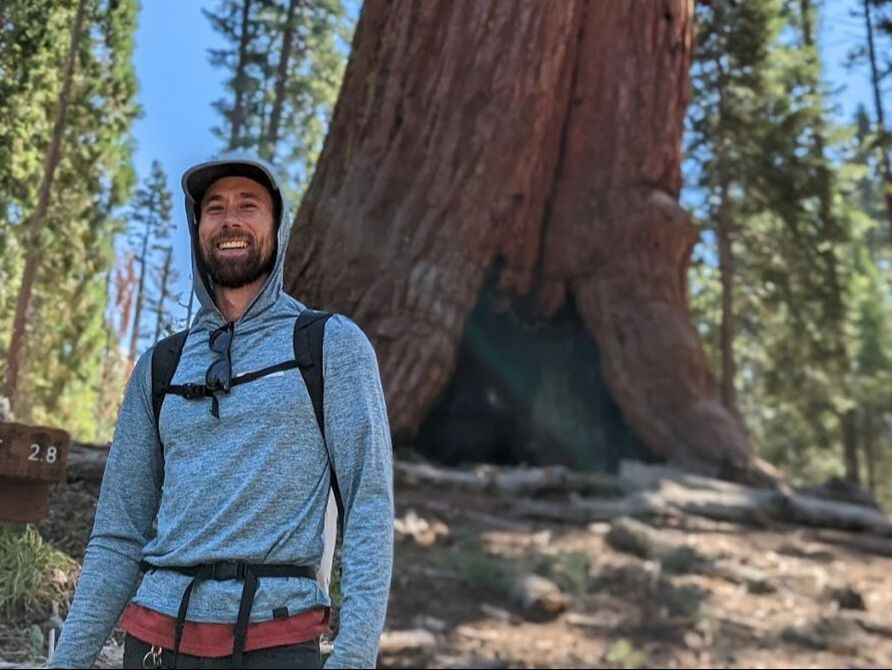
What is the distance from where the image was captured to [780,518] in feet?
25.1

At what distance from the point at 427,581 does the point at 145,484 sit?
161 inches

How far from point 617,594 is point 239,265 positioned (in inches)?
193

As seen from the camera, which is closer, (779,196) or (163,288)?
(163,288)

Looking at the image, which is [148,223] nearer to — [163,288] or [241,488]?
[163,288]

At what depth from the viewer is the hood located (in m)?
1.88

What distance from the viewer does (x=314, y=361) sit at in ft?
5.69

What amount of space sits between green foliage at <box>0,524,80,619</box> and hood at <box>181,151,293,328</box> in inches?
42.4

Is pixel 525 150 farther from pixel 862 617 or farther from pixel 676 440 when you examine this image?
pixel 862 617

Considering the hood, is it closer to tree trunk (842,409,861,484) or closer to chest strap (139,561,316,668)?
chest strap (139,561,316,668)

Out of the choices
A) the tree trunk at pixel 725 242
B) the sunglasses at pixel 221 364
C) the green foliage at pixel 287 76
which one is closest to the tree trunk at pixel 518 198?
the green foliage at pixel 287 76

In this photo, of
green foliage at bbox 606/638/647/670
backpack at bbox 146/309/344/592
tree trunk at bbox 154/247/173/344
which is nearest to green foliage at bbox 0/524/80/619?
tree trunk at bbox 154/247/173/344

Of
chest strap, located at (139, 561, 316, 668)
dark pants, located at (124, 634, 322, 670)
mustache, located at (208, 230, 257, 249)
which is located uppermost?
mustache, located at (208, 230, 257, 249)

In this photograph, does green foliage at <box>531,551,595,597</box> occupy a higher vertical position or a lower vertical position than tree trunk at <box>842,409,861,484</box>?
lower

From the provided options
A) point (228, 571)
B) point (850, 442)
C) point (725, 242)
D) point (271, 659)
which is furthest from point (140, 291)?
point (850, 442)
